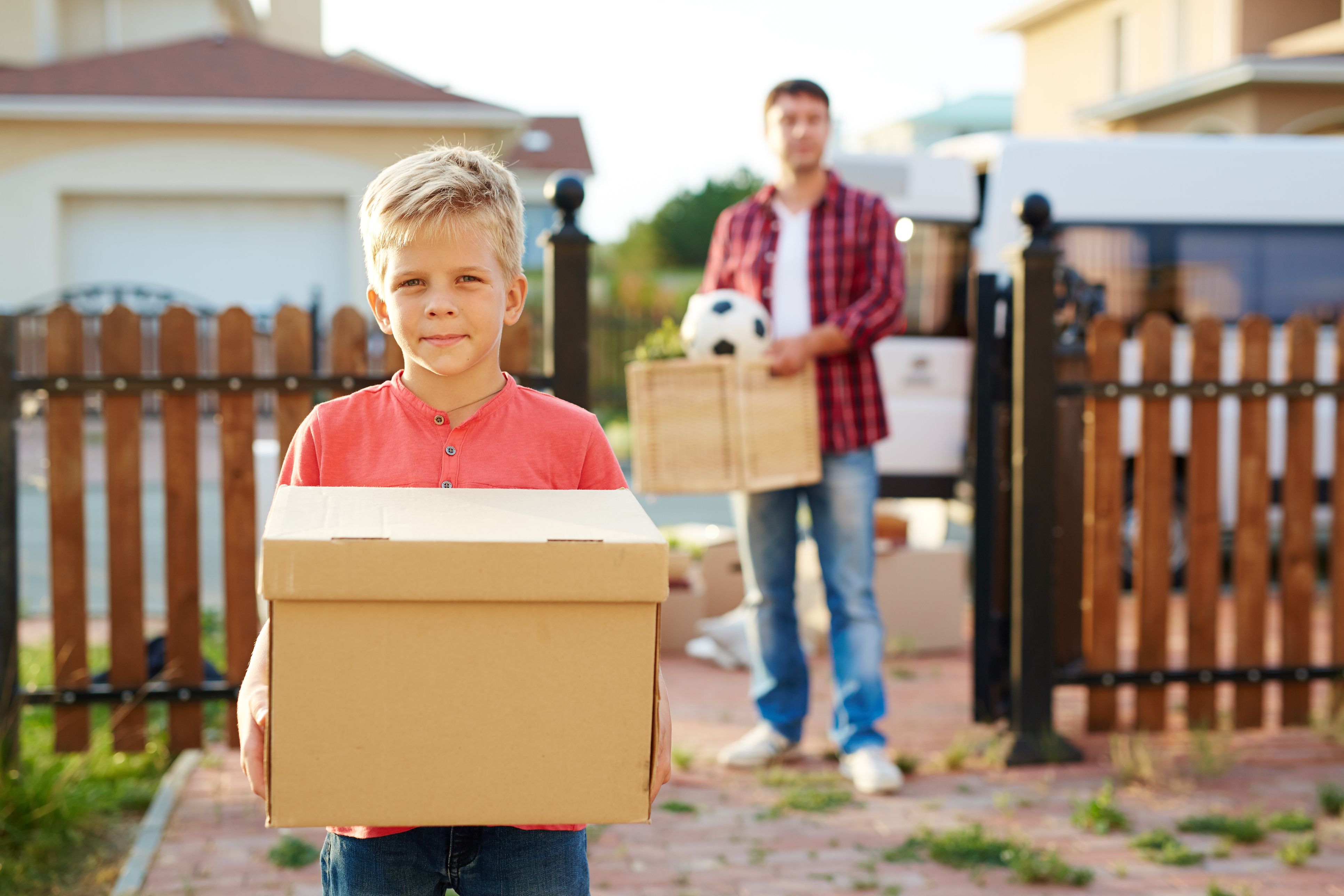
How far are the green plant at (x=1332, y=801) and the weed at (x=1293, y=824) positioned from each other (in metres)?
0.14

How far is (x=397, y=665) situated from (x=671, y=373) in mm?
2629

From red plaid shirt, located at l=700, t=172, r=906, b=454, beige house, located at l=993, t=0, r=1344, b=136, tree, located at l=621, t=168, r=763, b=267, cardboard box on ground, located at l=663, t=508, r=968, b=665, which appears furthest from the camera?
tree, located at l=621, t=168, r=763, b=267

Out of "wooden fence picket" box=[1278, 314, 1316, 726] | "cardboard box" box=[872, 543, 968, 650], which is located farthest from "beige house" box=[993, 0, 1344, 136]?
"wooden fence picket" box=[1278, 314, 1316, 726]

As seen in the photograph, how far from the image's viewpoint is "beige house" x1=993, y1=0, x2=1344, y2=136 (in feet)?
52.2

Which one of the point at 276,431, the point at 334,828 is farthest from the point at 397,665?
the point at 276,431

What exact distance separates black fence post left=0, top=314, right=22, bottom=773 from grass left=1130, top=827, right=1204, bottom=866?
3254 mm

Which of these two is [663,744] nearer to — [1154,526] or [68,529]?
[68,529]

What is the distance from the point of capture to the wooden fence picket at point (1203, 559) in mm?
4574

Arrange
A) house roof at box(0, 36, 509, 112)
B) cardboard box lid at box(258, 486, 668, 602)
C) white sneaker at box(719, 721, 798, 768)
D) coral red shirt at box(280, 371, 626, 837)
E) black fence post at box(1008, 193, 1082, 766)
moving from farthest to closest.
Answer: house roof at box(0, 36, 509, 112) < black fence post at box(1008, 193, 1082, 766) < white sneaker at box(719, 721, 798, 768) < coral red shirt at box(280, 371, 626, 837) < cardboard box lid at box(258, 486, 668, 602)

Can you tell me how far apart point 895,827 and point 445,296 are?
8.35ft

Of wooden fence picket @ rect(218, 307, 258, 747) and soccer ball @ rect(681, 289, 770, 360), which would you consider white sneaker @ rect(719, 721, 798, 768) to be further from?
wooden fence picket @ rect(218, 307, 258, 747)

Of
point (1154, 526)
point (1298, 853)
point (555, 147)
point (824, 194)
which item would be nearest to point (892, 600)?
point (1154, 526)

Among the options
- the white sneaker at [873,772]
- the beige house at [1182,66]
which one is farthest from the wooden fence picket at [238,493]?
the beige house at [1182,66]

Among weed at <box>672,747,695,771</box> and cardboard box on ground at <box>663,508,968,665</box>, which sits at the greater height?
cardboard box on ground at <box>663,508,968,665</box>
